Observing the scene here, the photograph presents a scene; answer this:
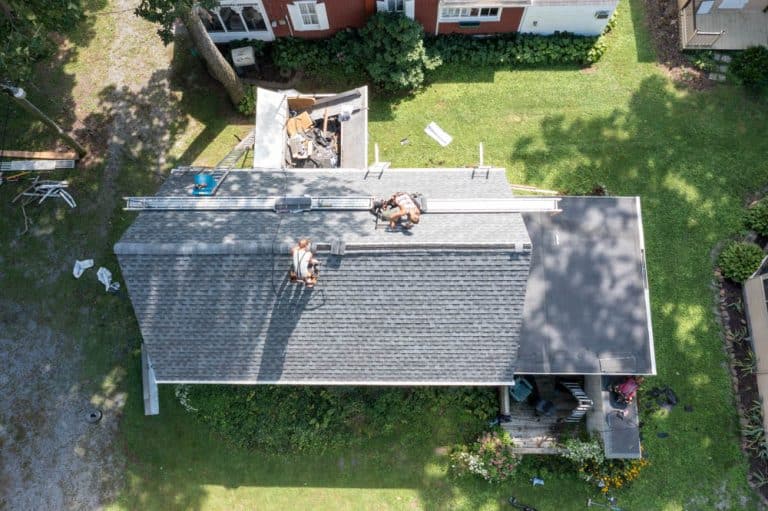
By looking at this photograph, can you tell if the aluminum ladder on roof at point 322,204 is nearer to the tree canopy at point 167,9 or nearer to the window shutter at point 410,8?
the tree canopy at point 167,9

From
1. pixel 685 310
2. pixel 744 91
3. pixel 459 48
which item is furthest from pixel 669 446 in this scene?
pixel 459 48

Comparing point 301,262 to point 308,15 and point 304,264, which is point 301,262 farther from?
point 308,15

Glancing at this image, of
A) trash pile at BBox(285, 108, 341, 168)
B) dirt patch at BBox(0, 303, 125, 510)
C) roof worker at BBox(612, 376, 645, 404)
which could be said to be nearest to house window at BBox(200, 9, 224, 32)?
trash pile at BBox(285, 108, 341, 168)

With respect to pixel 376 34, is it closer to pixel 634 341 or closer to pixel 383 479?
pixel 634 341

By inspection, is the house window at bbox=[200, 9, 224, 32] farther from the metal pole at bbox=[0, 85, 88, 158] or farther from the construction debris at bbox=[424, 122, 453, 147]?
the construction debris at bbox=[424, 122, 453, 147]

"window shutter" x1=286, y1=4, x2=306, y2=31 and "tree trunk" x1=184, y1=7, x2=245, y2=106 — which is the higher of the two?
"window shutter" x1=286, y1=4, x2=306, y2=31

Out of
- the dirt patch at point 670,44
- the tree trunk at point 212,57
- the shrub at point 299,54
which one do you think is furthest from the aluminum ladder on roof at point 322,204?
the dirt patch at point 670,44
